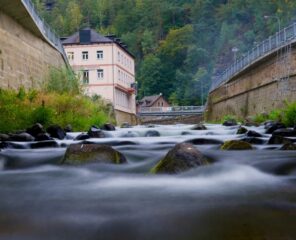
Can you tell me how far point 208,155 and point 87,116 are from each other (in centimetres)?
1501

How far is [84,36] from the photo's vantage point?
6594cm

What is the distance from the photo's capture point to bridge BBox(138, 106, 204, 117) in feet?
270

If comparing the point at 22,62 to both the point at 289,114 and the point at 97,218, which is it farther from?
the point at 97,218

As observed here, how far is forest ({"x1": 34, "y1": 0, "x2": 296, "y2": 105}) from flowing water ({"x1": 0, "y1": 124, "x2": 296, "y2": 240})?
219 feet

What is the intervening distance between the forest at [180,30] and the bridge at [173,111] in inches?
172

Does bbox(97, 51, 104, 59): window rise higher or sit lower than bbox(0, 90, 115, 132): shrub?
higher

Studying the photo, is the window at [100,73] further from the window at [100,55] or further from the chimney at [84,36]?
the chimney at [84,36]

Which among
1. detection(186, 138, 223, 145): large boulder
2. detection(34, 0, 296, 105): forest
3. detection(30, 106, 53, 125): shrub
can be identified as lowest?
detection(186, 138, 223, 145): large boulder

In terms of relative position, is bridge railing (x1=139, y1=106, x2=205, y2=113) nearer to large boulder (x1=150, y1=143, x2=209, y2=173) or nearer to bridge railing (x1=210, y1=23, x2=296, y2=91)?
bridge railing (x1=210, y1=23, x2=296, y2=91)

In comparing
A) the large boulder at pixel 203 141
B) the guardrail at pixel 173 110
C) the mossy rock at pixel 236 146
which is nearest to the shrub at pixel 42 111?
the large boulder at pixel 203 141

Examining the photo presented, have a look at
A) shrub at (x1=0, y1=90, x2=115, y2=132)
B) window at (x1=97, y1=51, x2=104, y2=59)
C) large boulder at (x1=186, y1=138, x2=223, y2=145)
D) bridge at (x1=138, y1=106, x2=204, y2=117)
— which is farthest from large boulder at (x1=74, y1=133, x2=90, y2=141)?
bridge at (x1=138, y1=106, x2=204, y2=117)

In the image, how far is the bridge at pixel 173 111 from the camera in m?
82.4

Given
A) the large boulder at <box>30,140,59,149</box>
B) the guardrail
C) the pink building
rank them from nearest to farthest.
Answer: the large boulder at <box>30,140,59,149</box>
the pink building
the guardrail

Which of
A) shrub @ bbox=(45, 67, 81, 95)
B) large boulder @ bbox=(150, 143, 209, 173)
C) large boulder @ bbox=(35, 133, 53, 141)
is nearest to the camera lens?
large boulder @ bbox=(150, 143, 209, 173)
